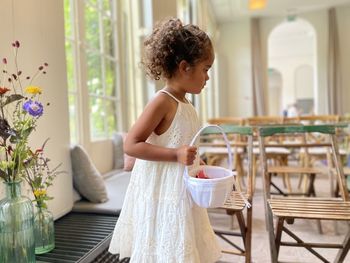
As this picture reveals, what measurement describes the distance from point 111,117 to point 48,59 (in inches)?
50.0

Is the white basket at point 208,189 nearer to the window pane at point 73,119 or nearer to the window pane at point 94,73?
the window pane at point 73,119

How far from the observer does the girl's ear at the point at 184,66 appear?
3.01 feet

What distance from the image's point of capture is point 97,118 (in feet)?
8.18

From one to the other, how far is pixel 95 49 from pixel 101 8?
39 centimetres

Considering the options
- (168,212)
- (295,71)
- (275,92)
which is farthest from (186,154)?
(275,92)

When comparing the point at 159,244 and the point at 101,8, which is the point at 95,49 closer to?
the point at 101,8

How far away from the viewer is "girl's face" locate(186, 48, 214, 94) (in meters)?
0.93

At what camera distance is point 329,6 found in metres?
6.02

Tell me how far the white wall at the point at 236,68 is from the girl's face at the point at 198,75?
5.61m

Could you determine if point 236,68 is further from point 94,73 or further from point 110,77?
point 94,73

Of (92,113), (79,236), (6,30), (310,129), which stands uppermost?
(6,30)

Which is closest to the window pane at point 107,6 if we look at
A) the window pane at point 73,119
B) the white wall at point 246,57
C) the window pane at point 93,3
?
the window pane at point 93,3

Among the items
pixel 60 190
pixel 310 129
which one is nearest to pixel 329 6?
pixel 310 129

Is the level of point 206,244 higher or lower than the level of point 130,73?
lower
